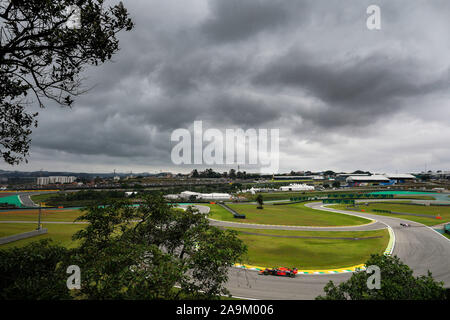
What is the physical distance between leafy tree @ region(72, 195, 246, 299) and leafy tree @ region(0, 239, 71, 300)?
691 millimetres

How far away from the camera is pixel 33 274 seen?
28.2 ft

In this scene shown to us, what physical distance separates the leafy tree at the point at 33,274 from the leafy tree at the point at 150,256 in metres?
0.69

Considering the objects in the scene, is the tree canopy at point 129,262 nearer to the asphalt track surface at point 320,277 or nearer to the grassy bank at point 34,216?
the asphalt track surface at point 320,277

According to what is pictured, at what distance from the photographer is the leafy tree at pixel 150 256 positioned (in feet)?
24.4

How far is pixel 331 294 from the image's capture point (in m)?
9.46

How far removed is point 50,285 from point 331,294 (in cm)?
1097

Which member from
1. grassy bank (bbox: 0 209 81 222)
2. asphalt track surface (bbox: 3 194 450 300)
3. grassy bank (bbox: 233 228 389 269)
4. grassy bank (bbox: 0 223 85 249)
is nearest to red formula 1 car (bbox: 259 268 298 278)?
asphalt track surface (bbox: 3 194 450 300)

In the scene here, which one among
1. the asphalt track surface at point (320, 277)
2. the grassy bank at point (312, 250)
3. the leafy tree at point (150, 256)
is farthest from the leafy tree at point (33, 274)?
the grassy bank at point (312, 250)

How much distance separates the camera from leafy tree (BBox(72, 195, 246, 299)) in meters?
7.43

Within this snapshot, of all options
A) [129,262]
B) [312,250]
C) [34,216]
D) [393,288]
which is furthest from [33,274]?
[34,216]

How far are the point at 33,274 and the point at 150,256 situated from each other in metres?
4.45
